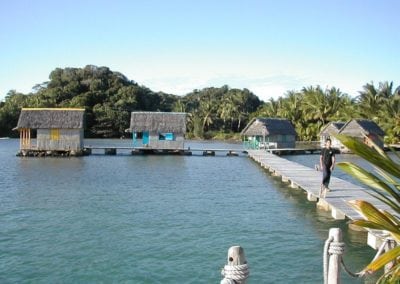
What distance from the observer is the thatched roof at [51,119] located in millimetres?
36781

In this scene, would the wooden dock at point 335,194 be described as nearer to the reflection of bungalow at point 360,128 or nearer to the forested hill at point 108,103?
the reflection of bungalow at point 360,128

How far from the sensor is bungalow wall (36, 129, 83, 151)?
36969 millimetres

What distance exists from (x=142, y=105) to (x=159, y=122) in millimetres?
39002

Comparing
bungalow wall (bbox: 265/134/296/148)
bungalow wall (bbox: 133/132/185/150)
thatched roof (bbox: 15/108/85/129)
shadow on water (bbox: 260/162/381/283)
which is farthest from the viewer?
bungalow wall (bbox: 265/134/296/148)

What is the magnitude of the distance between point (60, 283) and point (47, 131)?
30.8 meters

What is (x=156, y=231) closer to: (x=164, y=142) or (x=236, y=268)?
(x=236, y=268)

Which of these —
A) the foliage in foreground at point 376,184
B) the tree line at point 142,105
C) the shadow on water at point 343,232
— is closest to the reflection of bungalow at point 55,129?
the shadow on water at point 343,232

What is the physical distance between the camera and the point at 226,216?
1356cm

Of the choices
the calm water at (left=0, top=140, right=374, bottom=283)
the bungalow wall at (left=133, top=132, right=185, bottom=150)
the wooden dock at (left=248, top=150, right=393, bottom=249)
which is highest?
the bungalow wall at (left=133, top=132, right=185, bottom=150)

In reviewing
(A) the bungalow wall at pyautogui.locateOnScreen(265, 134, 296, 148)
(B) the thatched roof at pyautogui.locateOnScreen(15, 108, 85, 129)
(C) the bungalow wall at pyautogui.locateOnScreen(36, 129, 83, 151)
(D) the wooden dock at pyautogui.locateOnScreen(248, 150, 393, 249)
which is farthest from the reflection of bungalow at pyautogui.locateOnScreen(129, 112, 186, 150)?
(D) the wooden dock at pyautogui.locateOnScreen(248, 150, 393, 249)

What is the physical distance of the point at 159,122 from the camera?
39438 mm

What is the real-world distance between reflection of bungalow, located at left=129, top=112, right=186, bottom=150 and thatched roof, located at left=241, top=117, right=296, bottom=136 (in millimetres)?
7933

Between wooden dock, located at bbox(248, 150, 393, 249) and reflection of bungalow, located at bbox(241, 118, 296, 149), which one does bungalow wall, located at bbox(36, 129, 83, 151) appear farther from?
wooden dock, located at bbox(248, 150, 393, 249)

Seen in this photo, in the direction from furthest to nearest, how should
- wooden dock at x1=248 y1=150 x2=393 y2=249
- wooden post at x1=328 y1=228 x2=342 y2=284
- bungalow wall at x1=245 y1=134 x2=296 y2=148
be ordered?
bungalow wall at x1=245 y1=134 x2=296 y2=148, wooden dock at x1=248 y1=150 x2=393 y2=249, wooden post at x1=328 y1=228 x2=342 y2=284
